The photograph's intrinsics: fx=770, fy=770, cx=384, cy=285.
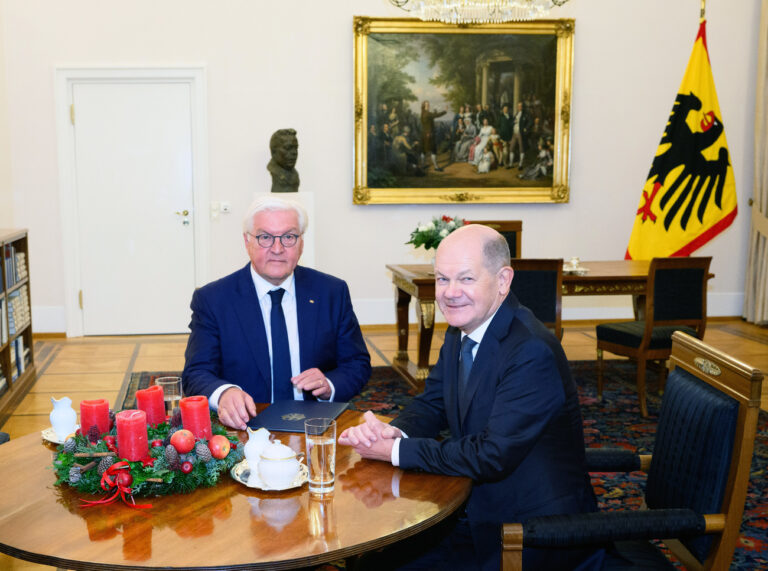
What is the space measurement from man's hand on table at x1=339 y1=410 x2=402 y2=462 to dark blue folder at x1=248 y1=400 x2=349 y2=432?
27 cm

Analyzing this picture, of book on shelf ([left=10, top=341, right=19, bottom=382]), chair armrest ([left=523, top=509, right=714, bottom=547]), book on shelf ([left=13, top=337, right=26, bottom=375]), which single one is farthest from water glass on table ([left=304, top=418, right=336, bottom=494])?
book on shelf ([left=13, top=337, right=26, bottom=375])

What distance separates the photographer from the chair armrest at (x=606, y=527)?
6.07 feet

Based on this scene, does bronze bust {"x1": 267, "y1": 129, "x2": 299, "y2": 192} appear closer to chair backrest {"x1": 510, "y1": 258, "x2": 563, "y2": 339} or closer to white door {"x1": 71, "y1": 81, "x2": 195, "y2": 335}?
white door {"x1": 71, "y1": 81, "x2": 195, "y2": 335}

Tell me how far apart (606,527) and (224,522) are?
909mm

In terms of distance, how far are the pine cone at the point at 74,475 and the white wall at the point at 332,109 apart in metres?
6.13

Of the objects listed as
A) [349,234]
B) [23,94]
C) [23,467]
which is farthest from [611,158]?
[23,467]

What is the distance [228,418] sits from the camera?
2375mm

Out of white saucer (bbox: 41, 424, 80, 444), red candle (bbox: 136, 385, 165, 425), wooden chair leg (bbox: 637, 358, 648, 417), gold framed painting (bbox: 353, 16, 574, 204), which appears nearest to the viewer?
red candle (bbox: 136, 385, 165, 425)

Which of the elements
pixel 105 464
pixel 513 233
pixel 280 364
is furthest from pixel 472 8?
pixel 105 464

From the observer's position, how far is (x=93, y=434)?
6.57 feet

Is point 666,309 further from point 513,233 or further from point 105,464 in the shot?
point 105,464

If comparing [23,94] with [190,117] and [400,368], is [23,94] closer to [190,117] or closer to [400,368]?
[190,117]

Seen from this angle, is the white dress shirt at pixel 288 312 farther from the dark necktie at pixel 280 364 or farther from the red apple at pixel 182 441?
the red apple at pixel 182 441

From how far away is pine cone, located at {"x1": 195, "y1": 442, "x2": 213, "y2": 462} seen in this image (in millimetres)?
1919
